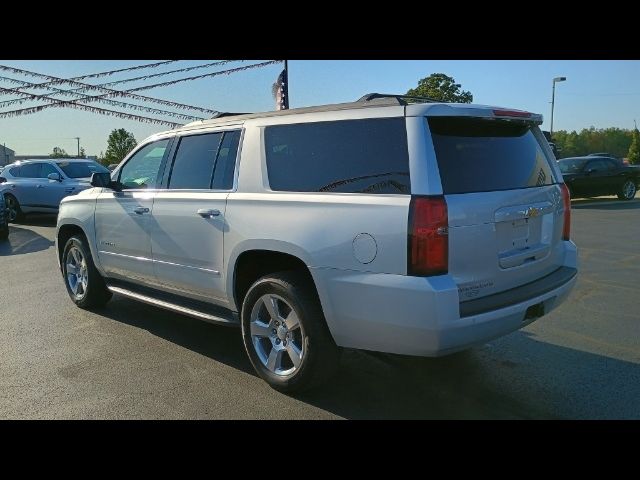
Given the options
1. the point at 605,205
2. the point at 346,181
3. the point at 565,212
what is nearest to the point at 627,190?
the point at 605,205

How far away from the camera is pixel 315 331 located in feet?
10.7

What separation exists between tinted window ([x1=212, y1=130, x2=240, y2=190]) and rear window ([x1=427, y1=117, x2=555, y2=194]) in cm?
164

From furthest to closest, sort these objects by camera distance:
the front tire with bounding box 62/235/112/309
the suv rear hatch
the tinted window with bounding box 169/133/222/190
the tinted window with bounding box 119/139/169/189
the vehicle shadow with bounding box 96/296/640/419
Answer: the front tire with bounding box 62/235/112/309 < the tinted window with bounding box 119/139/169/189 < the tinted window with bounding box 169/133/222/190 < the vehicle shadow with bounding box 96/296/640/419 < the suv rear hatch

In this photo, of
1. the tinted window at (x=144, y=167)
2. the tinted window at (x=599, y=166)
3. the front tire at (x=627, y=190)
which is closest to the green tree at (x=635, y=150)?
the front tire at (x=627, y=190)

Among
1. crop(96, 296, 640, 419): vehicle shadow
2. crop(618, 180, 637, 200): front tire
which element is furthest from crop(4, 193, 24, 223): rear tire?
crop(618, 180, 637, 200): front tire

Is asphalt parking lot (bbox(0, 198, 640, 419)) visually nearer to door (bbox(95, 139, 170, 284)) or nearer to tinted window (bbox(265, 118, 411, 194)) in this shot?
door (bbox(95, 139, 170, 284))

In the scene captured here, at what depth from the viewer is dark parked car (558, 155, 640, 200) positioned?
17.1 metres

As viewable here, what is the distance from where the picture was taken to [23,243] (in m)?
10.3

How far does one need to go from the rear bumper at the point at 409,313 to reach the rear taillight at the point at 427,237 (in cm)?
7

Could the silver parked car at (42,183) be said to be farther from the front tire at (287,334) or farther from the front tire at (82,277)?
the front tire at (287,334)

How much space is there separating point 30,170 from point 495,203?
13591 mm

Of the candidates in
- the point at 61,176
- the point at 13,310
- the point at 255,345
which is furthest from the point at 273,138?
the point at 61,176

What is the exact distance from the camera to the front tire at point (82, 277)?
535 centimetres
